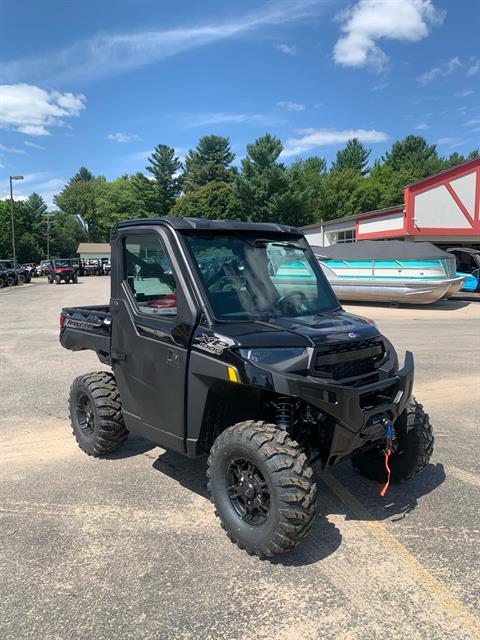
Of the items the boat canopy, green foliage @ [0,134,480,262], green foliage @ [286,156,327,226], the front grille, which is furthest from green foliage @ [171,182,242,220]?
the front grille

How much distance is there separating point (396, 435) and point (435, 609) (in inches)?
54.5

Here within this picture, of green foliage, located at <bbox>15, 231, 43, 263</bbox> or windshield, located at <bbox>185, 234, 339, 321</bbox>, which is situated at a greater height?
green foliage, located at <bbox>15, 231, 43, 263</bbox>

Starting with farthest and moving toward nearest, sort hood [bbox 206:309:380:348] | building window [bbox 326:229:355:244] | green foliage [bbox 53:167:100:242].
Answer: green foliage [bbox 53:167:100:242] → building window [bbox 326:229:355:244] → hood [bbox 206:309:380:348]

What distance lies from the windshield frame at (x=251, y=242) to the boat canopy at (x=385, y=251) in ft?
50.2

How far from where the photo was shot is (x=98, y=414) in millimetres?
4473

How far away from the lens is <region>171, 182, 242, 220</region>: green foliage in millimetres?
56781

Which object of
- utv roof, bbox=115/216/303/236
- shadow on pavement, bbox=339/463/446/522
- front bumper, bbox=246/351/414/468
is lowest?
shadow on pavement, bbox=339/463/446/522

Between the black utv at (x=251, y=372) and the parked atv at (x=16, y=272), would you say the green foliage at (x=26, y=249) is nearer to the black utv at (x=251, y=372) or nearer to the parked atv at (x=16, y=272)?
the parked atv at (x=16, y=272)

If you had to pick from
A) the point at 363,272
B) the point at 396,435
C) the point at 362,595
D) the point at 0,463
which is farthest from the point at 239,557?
the point at 363,272

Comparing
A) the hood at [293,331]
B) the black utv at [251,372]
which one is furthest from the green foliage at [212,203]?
the hood at [293,331]

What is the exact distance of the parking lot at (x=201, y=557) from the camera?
263 centimetres

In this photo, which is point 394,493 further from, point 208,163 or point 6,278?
point 208,163

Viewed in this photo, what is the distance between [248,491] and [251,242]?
1.78m

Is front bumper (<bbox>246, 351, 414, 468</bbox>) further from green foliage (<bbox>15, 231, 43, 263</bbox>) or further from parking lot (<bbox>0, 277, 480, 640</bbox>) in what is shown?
green foliage (<bbox>15, 231, 43, 263</bbox>)
